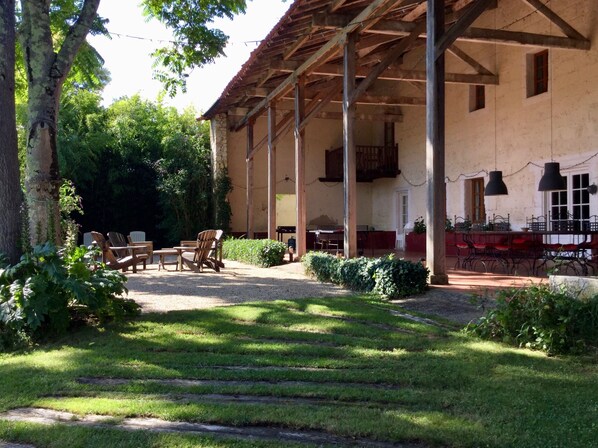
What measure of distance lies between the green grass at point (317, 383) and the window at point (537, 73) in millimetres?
8787

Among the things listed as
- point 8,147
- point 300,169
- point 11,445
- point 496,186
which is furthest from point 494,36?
point 11,445

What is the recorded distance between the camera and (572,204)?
1205cm

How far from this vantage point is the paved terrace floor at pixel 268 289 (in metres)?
7.30

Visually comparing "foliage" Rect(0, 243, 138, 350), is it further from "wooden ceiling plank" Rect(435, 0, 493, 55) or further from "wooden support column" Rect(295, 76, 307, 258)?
"wooden support column" Rect(295, 76, 307, 258)

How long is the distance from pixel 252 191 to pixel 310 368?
50.8ft

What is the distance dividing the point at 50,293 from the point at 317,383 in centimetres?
309

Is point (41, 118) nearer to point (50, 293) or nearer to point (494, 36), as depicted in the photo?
point (50, 293)

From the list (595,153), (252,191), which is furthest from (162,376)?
Answer: (252,191)

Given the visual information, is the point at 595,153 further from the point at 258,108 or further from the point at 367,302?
the point at 258,108

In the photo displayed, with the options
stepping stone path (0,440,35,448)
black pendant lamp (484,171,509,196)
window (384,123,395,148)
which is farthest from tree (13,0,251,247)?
window (384,123,395,148)

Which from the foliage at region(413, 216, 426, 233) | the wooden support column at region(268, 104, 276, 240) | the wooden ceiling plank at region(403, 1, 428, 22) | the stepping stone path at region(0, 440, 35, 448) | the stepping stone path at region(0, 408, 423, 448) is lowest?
the stepping stone path at region(0, 440, 35, 448)

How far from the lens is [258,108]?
59.2 ft

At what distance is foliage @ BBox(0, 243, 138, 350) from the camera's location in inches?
227

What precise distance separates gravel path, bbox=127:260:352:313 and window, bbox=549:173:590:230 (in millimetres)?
5152
